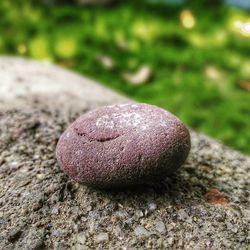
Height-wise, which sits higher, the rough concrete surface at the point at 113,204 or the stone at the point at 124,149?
the stone at the point at 124,149

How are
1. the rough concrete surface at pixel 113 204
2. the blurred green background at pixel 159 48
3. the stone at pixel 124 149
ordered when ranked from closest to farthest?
the rough concrete surface at pixel 113 204 < the stone at pixel 124 149 < the blurred green background at pixel 159 48

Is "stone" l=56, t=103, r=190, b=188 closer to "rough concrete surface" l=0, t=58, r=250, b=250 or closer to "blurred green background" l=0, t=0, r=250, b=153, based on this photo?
"rough concrete surface" l=0, t=58, r=250, b=250

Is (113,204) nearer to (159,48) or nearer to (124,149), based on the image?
(124,149)

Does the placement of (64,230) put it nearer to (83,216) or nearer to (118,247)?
(83,216)

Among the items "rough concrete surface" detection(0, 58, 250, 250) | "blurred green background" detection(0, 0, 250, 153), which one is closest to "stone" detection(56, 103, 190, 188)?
"rough concrete surface" detection(0, 58, 250, 250)

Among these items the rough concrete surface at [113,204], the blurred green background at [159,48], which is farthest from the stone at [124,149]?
the blurred green background at [159,48]

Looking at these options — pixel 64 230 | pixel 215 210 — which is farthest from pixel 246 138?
pixel 64 230

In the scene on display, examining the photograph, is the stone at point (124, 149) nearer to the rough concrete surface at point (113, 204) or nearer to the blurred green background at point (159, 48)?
the rough concrete surface at point (113, 204)

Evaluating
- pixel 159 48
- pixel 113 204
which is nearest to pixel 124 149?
pixel 113 204
